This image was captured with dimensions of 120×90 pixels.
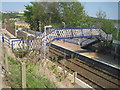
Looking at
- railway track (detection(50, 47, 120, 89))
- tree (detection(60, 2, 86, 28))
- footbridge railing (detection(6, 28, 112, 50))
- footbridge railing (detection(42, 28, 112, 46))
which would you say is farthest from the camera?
tree (detection(60, 2, 86, 28))

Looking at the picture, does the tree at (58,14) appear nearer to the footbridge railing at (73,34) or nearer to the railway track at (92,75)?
the footbridge railing at (73,34)

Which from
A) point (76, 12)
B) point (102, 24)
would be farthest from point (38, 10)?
point (102, 24)

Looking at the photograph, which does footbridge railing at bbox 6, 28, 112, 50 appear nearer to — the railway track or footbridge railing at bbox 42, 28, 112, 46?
footbridge railing at bbox 42, 28, 112, 46

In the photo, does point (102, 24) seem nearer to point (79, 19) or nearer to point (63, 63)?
point (79, 19)

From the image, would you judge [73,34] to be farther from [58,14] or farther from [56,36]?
[58,14]

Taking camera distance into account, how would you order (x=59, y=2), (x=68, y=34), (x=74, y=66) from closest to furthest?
(x=74, y=66) < (x=68, y=34) < (x=59, y=2)

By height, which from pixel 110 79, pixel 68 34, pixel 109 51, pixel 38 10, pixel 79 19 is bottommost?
pixel 110 79

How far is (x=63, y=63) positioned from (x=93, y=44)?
4842mm

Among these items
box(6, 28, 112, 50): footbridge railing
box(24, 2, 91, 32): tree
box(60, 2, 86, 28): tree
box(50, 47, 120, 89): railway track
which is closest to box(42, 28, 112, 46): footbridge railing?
box(6, 28, 112, 50): footbridge railing

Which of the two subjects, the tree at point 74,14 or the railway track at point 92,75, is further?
the tree at point 74,14

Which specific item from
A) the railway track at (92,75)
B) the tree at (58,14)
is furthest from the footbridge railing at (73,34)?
the tree at (58,14)

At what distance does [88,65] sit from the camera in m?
10.6

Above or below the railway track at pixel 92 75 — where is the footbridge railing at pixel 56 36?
above

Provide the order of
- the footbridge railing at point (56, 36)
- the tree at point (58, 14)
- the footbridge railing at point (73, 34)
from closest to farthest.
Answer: the footbridge railing at point (56, 36) → the footbridge railing at point (73, 34) → the tree at point (58, 14)
